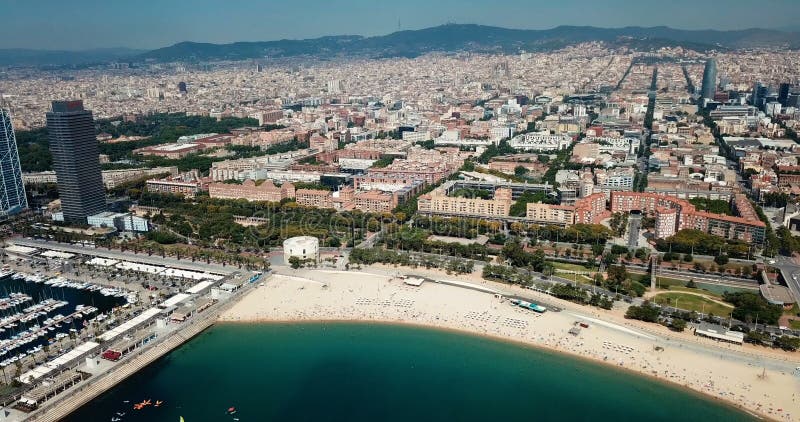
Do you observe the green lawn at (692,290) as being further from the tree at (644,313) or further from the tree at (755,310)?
the tree at (644,313)

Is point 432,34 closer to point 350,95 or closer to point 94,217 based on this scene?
point 350,95

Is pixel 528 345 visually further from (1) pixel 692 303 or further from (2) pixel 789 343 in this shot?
(2) pixel 789 343

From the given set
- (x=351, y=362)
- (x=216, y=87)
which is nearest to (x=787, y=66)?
(x=216, y=87)

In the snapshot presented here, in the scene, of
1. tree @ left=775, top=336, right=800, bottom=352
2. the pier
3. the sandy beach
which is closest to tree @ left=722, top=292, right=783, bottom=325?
tree @ left=775, top=336, right=800, bottom=352

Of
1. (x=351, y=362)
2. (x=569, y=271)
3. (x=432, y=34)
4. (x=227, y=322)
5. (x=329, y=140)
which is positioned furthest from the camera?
(x=432, y=34)

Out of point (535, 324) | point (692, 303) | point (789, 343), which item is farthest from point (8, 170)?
point (789, 343)

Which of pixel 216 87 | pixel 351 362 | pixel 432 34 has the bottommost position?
pixel 351 362

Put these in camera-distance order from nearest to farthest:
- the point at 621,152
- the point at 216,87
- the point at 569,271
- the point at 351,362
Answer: the point at 351,362, the point at 569,271, the point at 621,152, the point at 216,87
